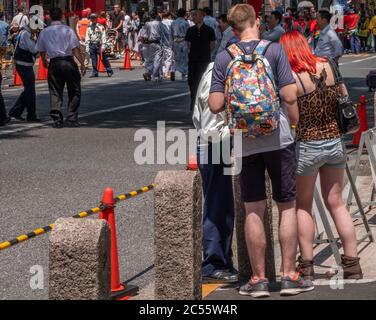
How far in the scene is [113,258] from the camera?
26.5 feet

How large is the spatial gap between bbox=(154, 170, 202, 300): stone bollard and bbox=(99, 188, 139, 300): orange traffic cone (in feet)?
2.78

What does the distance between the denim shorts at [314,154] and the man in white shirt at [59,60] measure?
11.5 meters

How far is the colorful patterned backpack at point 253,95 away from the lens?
289 inches

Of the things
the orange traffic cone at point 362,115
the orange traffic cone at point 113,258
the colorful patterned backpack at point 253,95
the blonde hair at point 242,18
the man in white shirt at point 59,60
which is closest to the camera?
the colorful patterned backpack at point 253,95

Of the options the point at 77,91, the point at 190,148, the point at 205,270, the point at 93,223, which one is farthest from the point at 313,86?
the point at 77,91

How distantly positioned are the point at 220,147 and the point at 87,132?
35.8 ft

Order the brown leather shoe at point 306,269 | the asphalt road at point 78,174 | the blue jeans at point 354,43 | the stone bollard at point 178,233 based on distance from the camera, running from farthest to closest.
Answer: the blue jeans at point 354,43, the asphalt road at point 78,174, the brown leather shoe at point 306,269, the stone bollard at point 178,233

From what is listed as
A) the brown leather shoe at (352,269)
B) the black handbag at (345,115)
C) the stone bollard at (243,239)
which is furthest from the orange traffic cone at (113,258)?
the black handbag at (345,115)

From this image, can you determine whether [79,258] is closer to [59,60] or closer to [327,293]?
[327,293]

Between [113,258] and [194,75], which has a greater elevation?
[194,75]

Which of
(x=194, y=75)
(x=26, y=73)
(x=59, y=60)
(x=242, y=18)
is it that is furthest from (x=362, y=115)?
(x=242, y=18)

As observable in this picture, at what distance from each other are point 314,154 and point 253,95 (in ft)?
2.96

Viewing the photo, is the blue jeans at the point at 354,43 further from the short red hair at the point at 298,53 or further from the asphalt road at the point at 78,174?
the short red hair at the point at 298,53

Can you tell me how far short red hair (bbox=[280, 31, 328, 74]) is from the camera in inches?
313
